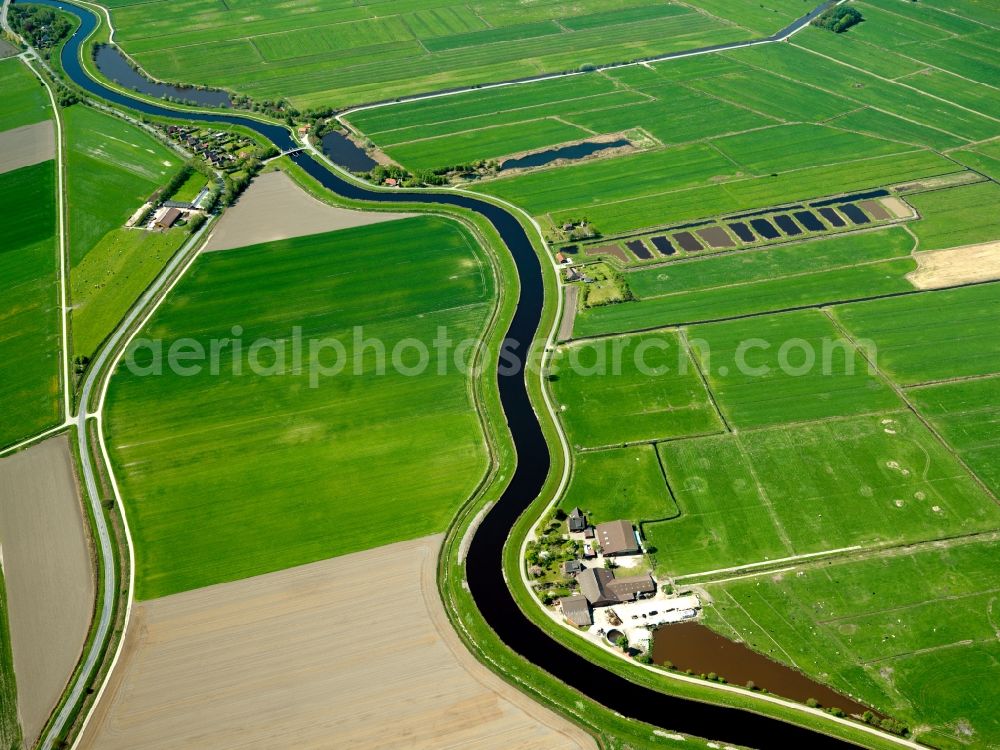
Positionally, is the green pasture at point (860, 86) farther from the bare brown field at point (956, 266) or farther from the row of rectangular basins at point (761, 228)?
the bare brown field at point (956, 266)

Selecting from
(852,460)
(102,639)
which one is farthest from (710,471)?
(102,639)

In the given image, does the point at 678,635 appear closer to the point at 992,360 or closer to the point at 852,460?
the point at 852,460

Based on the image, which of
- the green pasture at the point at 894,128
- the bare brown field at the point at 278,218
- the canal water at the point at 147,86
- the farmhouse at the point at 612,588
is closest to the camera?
the farmhouse at the point at 612,588

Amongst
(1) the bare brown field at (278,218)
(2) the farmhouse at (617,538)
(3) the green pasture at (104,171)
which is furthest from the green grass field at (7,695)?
(1) the bare brown field at (278,218)

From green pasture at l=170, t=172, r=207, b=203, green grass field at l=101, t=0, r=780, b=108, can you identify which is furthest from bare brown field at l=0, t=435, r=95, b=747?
green grass field at l=101, t=0, r=780, b=108

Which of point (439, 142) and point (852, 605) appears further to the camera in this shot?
point (439, 142)

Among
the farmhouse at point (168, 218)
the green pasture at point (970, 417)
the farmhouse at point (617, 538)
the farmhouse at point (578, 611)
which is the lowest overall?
the farmhouse at point (578, 611)
